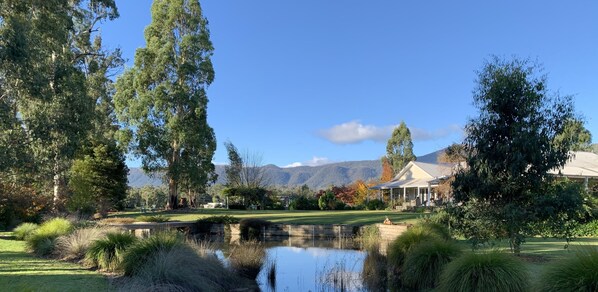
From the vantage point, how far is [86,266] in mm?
9633

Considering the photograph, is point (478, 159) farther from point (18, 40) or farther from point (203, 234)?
point (203, 234)

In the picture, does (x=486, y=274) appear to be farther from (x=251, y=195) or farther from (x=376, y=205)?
(x=251, y=195)

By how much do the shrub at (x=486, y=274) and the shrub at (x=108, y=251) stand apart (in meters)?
6.19

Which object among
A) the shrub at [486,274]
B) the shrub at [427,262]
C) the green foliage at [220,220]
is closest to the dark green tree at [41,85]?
the green foliage at [220,220]

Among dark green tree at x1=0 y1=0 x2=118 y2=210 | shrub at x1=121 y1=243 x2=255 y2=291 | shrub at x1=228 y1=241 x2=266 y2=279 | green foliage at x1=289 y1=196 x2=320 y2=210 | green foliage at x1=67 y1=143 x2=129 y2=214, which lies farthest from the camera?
green foliage at x1=289 y1=196 x2=320 y2=210

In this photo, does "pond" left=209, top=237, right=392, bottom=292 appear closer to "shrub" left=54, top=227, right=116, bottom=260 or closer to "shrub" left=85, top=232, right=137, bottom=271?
"shrub" left=85, top=232, right=137, bottom=271

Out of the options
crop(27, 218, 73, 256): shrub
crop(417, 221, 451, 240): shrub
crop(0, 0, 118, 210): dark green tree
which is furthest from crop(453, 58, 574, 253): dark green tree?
crop(0, 0, 118, 210): dark green tree

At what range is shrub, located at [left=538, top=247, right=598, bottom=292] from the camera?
17.2ft

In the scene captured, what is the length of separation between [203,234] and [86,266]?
14.3 meters

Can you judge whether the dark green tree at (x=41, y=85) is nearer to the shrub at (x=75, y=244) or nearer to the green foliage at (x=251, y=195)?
the shrub at (x=75, y=244)

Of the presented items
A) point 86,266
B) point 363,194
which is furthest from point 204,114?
point 86,266

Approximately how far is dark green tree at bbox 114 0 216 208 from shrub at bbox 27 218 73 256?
1841cm

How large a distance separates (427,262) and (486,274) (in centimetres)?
203

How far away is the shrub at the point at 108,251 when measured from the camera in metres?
9.37
